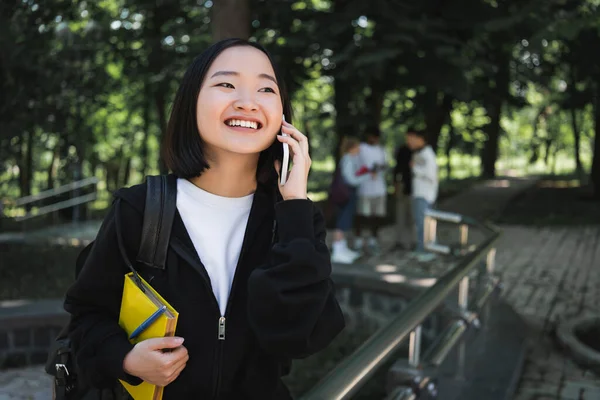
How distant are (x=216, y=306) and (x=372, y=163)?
7196mm

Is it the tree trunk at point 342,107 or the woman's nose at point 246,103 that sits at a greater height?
the tree trunk at point 342,107

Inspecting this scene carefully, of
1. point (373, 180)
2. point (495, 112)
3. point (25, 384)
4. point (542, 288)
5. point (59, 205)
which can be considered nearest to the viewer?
point (25, 384)

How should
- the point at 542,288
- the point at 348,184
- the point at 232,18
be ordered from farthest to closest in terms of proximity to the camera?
the point at 348,184 < the point at 542,288 < the point at 232,18

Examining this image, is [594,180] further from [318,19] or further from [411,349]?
[411,349]

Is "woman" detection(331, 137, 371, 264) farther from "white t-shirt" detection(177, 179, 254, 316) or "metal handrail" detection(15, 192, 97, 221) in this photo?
"metal handrail" detection(15, 192, 97, 221)

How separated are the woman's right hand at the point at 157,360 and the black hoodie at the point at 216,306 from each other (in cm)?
4

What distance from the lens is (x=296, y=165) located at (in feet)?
4.76

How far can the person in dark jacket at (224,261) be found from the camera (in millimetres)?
1305

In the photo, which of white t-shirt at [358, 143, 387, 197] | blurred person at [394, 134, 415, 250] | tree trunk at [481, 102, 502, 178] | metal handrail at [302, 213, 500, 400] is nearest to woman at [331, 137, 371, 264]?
white t-shirt at [358, 143, 387, 197]

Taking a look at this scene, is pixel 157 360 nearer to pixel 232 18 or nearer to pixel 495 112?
pixel 232 18

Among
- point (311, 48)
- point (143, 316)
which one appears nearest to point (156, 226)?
point (143, 316)

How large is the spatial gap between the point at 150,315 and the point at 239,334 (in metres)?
0.20

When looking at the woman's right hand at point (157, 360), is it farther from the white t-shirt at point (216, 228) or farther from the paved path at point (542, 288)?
the paved path at point (542, 288)

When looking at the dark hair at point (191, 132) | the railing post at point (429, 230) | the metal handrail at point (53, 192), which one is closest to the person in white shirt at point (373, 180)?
the railing post at point (429, 230)
